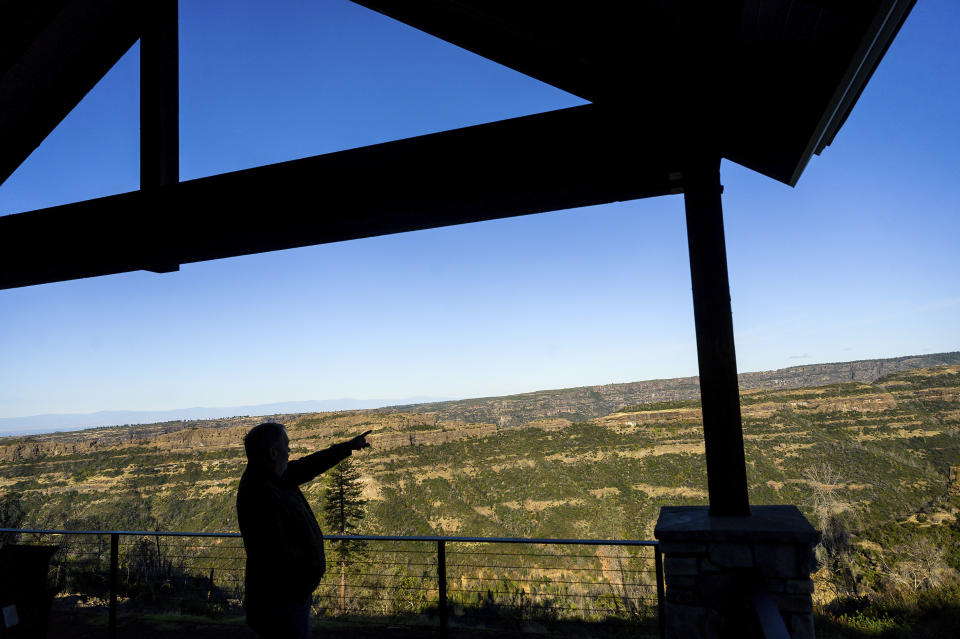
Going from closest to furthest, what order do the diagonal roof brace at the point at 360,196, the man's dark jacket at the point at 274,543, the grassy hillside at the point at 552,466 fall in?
the man's dark jacket at the point at 274,543 → the diagonal roof brace at the point at 360,196 → the grassy hillside at the point at 552,466

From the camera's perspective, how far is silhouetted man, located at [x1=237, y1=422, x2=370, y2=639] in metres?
1.93

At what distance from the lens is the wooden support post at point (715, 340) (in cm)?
229

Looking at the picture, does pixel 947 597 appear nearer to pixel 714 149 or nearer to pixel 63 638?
A: pixel 714 149

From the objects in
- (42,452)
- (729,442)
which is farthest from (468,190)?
(42,452)

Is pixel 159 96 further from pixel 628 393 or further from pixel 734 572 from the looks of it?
pixel 628 393

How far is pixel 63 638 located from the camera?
410 centimetres

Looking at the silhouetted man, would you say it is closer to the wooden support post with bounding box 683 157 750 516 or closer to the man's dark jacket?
the man's dark jacket

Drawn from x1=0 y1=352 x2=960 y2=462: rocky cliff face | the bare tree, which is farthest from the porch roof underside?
x1=0 y1=352 x2=960 y2=462: rocky cliff face

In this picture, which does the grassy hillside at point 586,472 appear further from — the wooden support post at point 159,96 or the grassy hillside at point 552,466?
the wooden support post at point 159,96

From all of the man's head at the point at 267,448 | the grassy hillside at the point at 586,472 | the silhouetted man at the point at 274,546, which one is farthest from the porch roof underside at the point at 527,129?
the grassy hillside at the point at 586,472

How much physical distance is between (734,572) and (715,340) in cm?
96

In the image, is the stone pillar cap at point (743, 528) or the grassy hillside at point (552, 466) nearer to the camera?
the stone pillar cap at point (743, 528)

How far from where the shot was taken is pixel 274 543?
6.30 ft

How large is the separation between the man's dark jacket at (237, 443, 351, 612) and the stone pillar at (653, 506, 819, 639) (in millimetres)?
1452
